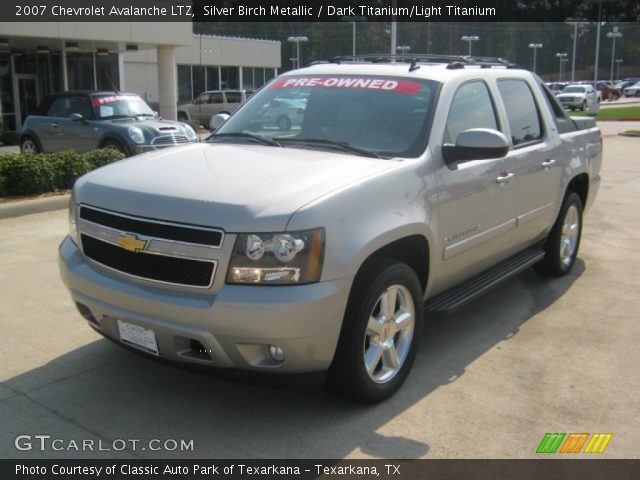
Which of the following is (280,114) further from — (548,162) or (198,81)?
(198,81)

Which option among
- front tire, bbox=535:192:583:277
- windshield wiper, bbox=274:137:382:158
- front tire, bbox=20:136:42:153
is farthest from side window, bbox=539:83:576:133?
front tire, bbox=20:136:42:153

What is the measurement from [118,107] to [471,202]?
11072 mm

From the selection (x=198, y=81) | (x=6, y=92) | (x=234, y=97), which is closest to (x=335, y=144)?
(x=6, y=92)

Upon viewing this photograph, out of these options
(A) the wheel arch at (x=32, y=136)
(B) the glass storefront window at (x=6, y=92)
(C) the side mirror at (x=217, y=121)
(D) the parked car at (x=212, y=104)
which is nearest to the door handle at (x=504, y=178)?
(C) the side mirror at (x=217, y=121)

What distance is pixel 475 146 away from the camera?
4.16 meters

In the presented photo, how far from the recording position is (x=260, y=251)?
3.24 meters

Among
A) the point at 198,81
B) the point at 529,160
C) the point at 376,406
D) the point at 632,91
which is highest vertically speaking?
the point at 198,81

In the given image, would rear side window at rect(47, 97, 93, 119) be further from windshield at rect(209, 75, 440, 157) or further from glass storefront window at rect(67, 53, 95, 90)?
glass storefront window at rect(67, 53, 95, 90)

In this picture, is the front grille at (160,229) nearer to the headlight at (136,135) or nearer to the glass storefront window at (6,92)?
the headlight at (136,135)

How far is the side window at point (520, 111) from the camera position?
5.26 meters

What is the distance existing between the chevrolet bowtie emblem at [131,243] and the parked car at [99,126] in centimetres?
948

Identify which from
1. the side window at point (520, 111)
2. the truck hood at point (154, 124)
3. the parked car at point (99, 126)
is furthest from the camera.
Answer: the truck hood at point (154, 124)

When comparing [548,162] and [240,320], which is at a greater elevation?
[548,162]

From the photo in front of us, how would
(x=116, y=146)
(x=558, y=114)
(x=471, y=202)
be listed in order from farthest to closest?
1. (x=116, y=146)
2. (x=558, y=114)
3. (x=471, y=202)
